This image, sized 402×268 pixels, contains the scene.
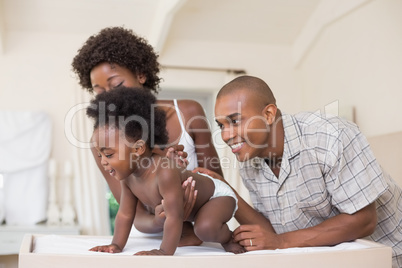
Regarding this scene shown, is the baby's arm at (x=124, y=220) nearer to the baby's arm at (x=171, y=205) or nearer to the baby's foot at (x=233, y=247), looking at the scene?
the baby's arm at (x=171, y=205)

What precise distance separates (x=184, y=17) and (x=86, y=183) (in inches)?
65.1

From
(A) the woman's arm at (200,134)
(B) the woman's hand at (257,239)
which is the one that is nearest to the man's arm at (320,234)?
(B) the woman's hand at (257,239)

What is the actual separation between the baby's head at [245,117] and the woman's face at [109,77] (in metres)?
0.41

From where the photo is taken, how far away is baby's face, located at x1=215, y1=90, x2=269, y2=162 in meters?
1.29

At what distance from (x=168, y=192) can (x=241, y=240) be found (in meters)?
0.23

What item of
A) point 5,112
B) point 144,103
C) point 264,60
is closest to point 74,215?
point 5,112

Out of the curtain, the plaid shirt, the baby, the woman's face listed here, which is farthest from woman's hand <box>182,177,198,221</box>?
the curtain

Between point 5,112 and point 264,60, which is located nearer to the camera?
point 5,112

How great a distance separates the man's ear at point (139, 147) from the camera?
128cm

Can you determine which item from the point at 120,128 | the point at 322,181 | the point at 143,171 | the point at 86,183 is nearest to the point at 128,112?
the point at 120,128

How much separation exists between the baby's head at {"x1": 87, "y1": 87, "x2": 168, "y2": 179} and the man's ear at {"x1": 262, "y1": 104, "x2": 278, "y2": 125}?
13.2 inches

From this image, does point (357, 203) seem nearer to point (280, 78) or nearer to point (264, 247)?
point (264, 247)

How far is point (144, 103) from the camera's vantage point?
132 cm

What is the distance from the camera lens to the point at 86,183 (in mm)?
3975
